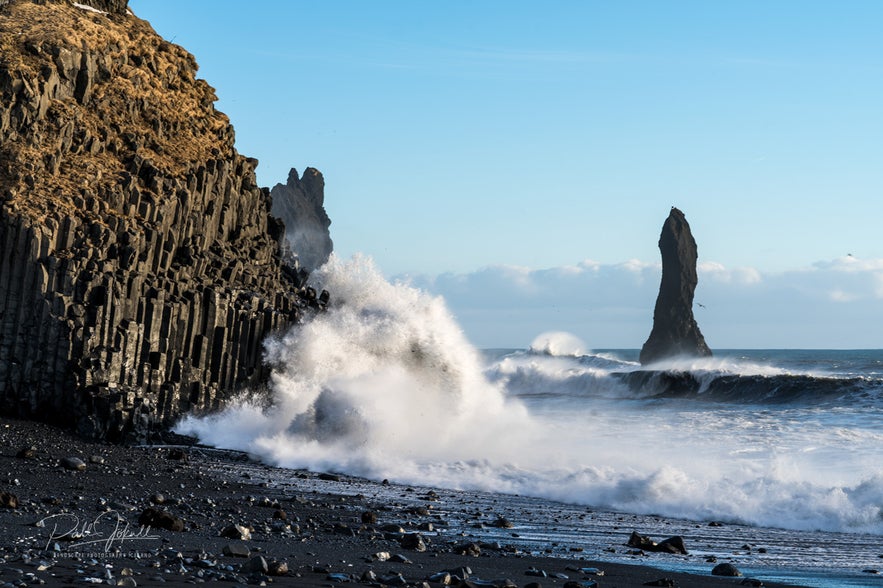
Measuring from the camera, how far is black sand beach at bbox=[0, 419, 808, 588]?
910 centimetres

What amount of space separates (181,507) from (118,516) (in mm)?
2144

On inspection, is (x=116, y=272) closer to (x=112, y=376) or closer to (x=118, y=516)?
(x=112, y=376)

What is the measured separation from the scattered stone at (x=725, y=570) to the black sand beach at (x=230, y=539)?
0.35 meters

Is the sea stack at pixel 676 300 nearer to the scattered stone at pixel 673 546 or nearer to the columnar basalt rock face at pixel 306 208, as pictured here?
the columnar basalt rock face at pixel 306 208

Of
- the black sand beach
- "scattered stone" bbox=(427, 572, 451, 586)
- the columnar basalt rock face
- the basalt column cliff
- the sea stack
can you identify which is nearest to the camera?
the black sand beach

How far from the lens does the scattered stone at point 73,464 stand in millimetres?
18266

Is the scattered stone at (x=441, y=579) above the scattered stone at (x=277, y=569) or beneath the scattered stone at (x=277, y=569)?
beneath

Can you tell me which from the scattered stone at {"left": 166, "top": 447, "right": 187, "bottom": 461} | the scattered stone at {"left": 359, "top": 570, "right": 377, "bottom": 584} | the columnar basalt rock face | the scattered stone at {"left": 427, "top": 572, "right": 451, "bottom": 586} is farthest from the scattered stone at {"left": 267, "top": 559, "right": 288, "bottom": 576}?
the columnar basalt rock face

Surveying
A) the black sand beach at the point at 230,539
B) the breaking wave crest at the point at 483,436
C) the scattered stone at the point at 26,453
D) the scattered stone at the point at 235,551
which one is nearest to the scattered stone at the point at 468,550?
the black sand beach at the point at 230,539

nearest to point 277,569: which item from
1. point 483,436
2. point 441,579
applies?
point 441,579

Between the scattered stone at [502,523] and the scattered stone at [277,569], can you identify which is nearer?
A: the scattered stone at [277,569]

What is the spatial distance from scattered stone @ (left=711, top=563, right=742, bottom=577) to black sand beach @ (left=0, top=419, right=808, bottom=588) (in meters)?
0.35

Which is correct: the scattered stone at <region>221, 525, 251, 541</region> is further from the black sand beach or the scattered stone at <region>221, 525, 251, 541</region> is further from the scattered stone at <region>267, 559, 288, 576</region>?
the scattered stone at <region>267, 559, 288, 576</region>

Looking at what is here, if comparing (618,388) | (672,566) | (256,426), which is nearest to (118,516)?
(672,566)
